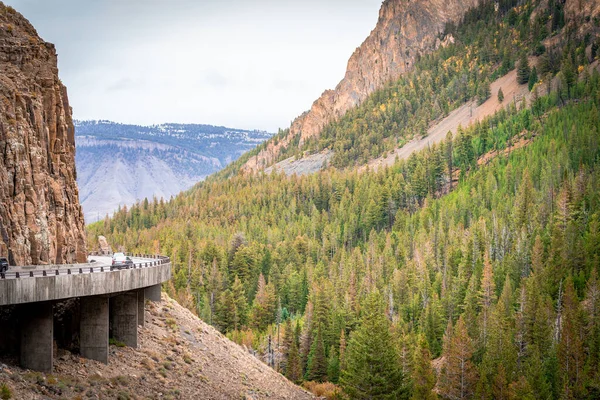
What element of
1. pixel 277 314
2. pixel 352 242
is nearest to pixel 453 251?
pixel 277 314

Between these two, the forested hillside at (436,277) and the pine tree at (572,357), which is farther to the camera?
the forested hillside at (436,277)

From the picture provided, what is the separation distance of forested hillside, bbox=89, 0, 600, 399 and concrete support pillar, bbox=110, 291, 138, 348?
2779cm

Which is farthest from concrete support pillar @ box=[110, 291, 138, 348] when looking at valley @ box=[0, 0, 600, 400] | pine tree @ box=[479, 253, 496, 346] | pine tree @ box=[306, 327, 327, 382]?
pine tree @ box=[479, 253, 496, 346]

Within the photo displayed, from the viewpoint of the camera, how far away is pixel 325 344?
319 ft

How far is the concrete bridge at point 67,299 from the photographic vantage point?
31.3 metres

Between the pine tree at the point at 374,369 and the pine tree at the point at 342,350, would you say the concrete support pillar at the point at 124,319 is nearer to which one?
the pine tree at the point at 374,369


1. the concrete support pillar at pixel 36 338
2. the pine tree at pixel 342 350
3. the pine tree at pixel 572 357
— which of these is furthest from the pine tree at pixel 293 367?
the concrete support pillar at pixel 36 338

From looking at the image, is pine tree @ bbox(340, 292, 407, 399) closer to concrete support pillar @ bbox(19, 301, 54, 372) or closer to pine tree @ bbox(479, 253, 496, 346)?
pine tree @ bbox(479, 253, 496, 346)

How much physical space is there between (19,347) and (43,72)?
67.2 feet

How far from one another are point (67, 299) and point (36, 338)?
5.15m

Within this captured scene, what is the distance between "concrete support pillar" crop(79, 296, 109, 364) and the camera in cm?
3691

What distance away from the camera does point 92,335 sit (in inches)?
1455

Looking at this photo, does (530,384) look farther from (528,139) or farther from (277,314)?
(528,139)

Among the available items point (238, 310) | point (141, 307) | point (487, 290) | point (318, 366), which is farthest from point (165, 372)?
point (238, 310)
